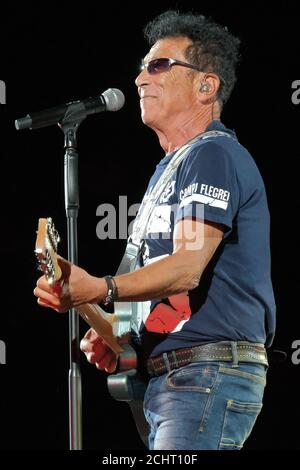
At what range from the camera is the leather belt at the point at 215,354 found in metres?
2.38

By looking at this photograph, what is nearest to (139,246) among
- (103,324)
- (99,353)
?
(103,324)

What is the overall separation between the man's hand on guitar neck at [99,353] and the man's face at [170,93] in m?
0.85

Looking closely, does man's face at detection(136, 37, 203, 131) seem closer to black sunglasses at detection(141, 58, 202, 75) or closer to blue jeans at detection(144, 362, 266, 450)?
black sunglasses at detection(141, 58, 202, 75)

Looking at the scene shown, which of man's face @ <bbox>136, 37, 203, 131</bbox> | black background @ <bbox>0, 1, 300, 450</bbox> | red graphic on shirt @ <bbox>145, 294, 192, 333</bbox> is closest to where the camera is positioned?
red graphic on shirt @ <bbox>145, 294, 192, 333</bbox>

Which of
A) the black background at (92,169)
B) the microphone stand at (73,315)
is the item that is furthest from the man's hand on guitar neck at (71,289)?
the black background at (92,169)

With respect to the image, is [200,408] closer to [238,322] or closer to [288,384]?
[238,322]

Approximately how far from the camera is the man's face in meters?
2.87

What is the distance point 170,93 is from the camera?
289 cm

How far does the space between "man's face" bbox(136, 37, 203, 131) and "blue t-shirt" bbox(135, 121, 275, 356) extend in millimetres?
356

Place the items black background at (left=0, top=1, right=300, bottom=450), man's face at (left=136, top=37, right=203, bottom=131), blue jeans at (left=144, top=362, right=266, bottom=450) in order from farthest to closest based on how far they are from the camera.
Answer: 1. black background at (left=0, top=1, right=300, bottom=450)
2. man's face at (left=136, top=37, right=203, bottom=131)
3. blue jeans at (left=144, top=362, right=266, bottom=450)

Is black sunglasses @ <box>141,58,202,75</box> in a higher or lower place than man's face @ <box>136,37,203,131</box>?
higher

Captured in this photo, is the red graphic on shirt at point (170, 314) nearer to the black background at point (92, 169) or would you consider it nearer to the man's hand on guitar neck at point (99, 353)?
the man's hand on guitar neck at point (99, 353)

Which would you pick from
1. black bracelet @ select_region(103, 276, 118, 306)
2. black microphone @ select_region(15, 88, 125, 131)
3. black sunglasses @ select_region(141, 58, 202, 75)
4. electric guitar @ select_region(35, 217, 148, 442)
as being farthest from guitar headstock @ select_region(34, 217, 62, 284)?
black sunglasses @ select_region(141, 58, 202, 75)

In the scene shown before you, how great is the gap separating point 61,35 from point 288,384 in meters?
2.55
